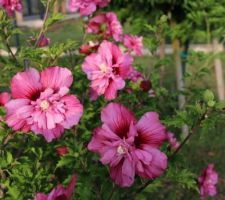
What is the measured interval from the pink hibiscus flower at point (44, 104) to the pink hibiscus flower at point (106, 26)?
1500 mm

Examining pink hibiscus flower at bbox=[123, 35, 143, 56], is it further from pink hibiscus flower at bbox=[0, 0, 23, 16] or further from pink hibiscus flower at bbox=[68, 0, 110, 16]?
pink hibiscus flower at bbox=[0, 0, 23, 16]

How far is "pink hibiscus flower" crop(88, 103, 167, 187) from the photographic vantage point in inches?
66.2

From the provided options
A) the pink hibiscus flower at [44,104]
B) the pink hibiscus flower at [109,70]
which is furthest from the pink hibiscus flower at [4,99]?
the pink hibiscus flower at [44,104]

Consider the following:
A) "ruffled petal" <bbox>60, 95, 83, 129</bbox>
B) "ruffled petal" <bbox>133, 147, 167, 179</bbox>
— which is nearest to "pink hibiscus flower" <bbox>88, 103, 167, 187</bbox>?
"ruffled petal" <bbox>133, 147, 167, 179</bbox>

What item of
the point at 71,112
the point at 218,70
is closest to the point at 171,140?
the point at 71,112

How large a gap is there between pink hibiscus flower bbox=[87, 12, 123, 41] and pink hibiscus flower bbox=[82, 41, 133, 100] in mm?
1108

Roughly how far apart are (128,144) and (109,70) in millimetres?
583

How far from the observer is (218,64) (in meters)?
6.88

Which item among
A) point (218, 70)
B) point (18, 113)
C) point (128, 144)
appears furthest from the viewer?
point (218, 70)

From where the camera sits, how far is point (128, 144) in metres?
1.67

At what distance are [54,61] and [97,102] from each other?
0.66 metres

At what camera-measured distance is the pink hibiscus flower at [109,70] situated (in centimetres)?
220

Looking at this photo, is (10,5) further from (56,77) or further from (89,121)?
(56,77)

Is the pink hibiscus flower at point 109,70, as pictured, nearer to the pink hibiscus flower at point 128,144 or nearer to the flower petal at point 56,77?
the flower petal at point 56,77
